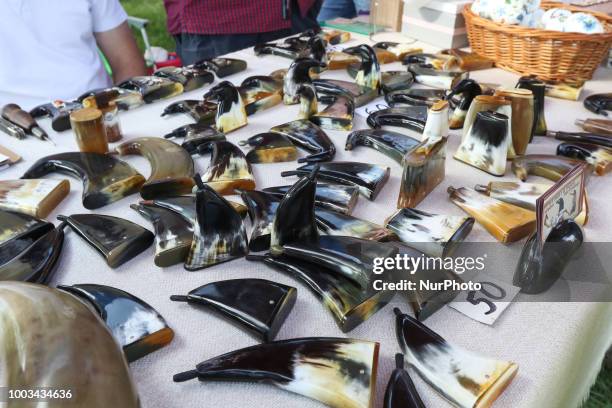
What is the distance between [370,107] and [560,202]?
22.1 inches

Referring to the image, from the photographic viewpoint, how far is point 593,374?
0.63m

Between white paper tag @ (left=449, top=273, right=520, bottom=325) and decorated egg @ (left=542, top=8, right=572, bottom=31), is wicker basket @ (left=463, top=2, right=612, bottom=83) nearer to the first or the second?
decorated egg @ (left=542, top=8, right=572, bottom=31)

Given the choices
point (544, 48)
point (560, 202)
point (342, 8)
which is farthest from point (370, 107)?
point (342, 8)

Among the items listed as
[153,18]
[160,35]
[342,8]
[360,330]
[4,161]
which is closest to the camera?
[360,330]

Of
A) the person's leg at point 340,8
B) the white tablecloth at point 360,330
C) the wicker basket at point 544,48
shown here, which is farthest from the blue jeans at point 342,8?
the white tablecloth at point 360,330

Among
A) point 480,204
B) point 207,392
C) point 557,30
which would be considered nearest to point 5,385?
point 207,392

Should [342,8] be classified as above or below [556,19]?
below

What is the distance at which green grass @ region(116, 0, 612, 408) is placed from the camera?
2.84ft

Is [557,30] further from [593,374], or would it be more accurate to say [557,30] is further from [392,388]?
[392,388]

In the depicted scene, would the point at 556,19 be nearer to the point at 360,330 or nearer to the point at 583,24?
the point at 583,24

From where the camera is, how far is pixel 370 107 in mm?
1010

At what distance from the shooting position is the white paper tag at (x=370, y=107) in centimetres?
99

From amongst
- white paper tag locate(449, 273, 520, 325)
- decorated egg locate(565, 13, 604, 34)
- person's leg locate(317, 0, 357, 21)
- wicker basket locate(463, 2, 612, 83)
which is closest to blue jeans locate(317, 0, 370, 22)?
person's leg locate(317, 0, 357, 21)

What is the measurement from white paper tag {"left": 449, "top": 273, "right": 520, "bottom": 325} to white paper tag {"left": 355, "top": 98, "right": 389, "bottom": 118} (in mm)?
534
